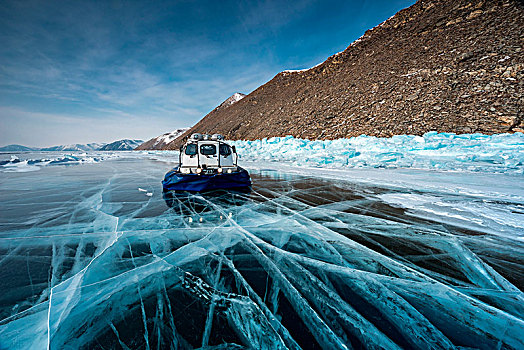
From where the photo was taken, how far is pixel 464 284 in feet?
6.20

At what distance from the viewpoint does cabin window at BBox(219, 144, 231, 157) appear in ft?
22.7

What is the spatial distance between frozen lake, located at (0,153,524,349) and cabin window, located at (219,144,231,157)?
319 cm

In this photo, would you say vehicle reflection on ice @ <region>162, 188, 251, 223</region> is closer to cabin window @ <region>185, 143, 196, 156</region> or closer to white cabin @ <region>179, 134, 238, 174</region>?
white cabin @ <region>179, 134, 238, 174</region>

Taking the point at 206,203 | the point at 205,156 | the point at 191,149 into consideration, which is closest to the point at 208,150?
the point at 205,156

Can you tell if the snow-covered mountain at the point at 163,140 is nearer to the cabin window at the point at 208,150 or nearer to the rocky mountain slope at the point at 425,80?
the rocky mountain slope at the point at 425,80

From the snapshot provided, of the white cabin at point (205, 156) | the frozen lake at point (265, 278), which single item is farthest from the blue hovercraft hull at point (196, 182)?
the frozen lake at point (265, 278)

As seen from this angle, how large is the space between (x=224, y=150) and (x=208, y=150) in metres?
0.55

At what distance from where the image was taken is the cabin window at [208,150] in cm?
670

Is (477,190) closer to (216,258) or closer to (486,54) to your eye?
(216,258)

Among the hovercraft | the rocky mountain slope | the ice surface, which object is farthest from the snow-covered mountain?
the hovercraft

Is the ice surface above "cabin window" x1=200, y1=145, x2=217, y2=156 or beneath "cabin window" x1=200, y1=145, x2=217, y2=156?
beneath

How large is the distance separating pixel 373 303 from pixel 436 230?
2.17 metres

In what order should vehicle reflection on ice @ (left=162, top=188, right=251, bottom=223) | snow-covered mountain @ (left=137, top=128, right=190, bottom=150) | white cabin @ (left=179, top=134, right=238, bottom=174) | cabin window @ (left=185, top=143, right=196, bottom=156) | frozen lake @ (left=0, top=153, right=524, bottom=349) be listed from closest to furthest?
frozen lake @ (left=0, top=153, right=524, bottom=349) → vehicle reflection on ice @ (left=162, top=188, right=251, bottom=223) → white cabin @ (left=179, top=134, right=238, bottom=174) → cabin window @ (left=185, top=143, right=196, bottom=156) → snow-covered mountain @ (left=137, top=128, right=190, bottom=150)

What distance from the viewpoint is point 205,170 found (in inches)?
239
